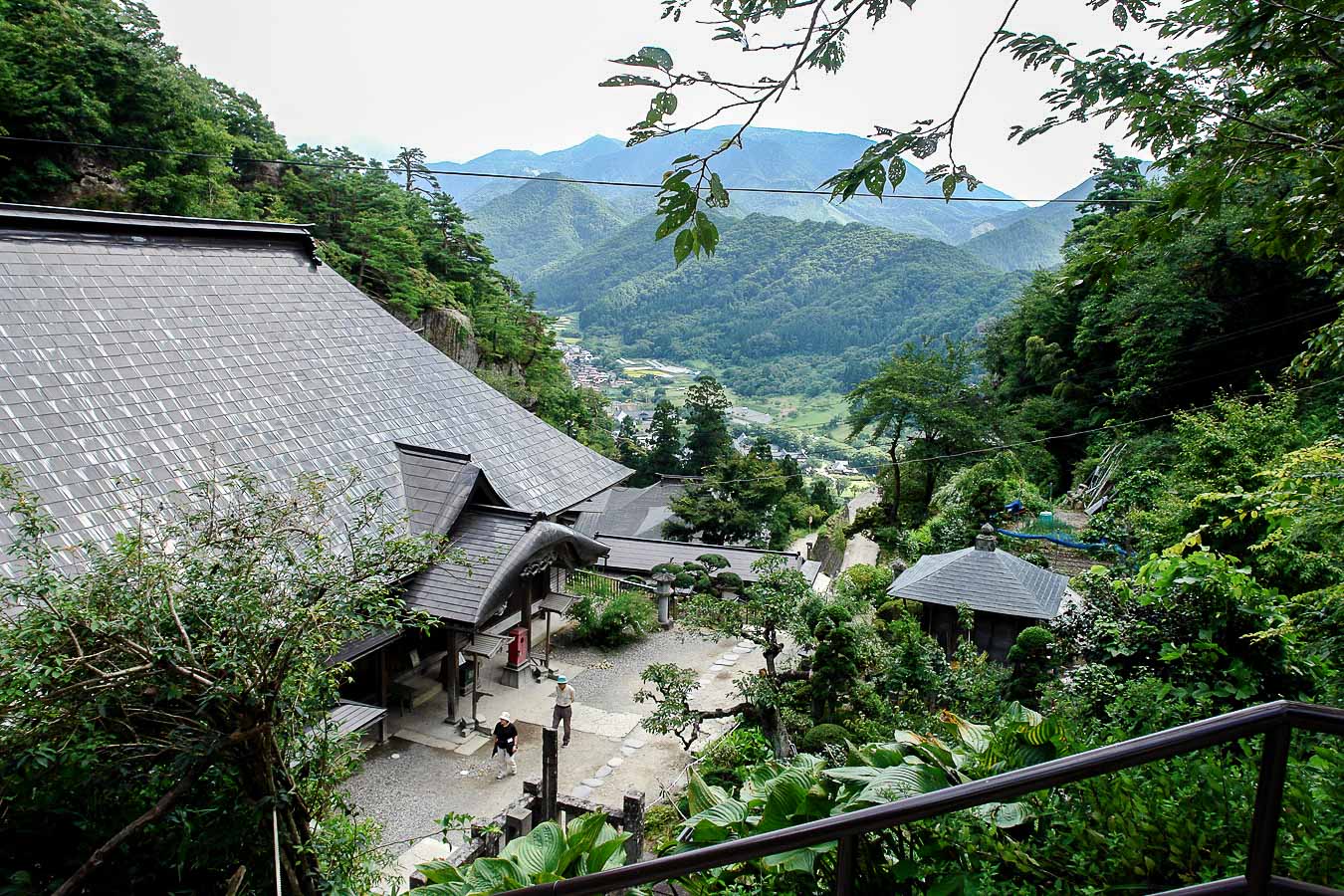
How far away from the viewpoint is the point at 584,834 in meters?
3.16

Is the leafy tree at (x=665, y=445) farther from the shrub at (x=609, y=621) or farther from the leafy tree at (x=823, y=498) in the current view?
the shrub at (x=609, y=621)

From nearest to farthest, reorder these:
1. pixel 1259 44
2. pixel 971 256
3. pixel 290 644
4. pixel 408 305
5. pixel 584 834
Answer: pixel 1259 44
pixel 584 834
pixel 290 644
pixel 408 305
pixel 971 256

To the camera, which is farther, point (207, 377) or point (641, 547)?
point (641, 547)

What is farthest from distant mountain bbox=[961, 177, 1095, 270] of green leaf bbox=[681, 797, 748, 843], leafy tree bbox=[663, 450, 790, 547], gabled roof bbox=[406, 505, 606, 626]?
green leaf bbox=[681, 797, 748, 843]

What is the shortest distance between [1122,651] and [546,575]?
9065 millimetres

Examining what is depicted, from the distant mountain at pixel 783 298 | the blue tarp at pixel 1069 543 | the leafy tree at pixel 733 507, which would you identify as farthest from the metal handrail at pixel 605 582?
the distant mountain at pixel 783 298

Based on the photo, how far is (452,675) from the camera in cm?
990

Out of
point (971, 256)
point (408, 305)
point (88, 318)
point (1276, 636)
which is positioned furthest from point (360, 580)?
point (971, 256)

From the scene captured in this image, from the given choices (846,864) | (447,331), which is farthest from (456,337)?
(846,864)

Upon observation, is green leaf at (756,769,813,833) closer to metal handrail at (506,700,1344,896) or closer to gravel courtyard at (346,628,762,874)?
metal handrail at (506,700,1344,896)

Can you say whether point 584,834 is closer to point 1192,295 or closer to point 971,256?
point 1192,295

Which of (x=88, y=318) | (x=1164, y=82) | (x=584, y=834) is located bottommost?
(x=584, y=834)

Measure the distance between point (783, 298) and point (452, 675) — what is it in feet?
153

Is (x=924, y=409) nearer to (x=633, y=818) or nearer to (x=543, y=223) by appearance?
(x=633, y=818)
